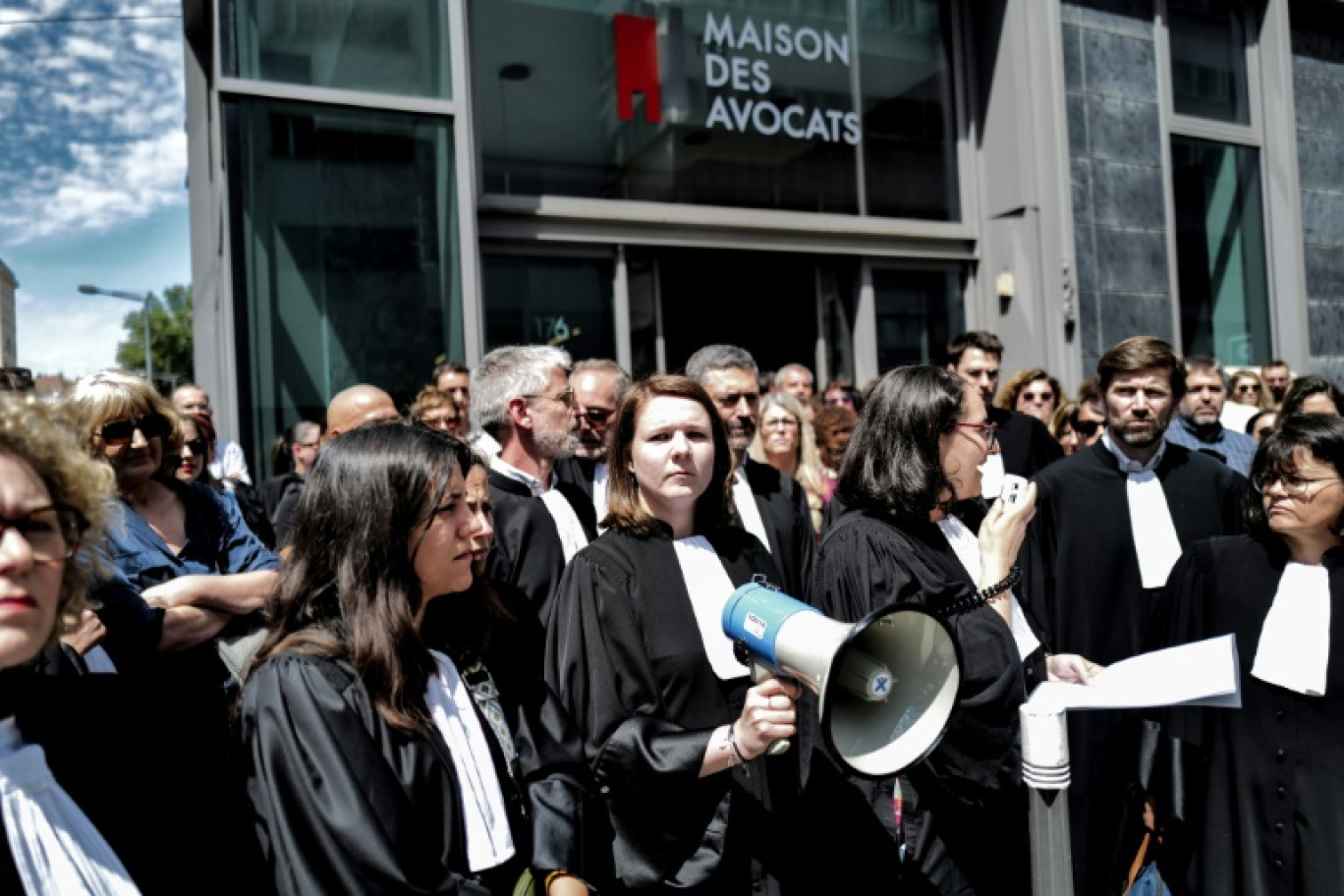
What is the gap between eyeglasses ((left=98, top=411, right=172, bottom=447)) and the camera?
9.69 feet

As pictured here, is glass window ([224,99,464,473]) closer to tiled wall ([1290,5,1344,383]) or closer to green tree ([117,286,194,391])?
tiled wall ([1290,5,1344,383])

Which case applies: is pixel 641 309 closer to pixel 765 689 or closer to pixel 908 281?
pixel 908 281

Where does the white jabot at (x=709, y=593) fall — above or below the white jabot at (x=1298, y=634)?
above

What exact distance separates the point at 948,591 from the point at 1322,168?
35.4ft

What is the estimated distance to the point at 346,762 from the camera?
1872mm

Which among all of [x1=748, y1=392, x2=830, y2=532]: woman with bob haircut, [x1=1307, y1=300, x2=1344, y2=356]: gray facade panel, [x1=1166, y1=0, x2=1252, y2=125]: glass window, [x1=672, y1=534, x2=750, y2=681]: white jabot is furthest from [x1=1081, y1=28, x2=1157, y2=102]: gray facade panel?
[x1=672, y1=534, x2=750, y2=681]: white jabot

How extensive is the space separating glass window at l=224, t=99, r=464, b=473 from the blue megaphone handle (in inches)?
210

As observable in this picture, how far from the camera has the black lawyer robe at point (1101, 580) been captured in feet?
13.3

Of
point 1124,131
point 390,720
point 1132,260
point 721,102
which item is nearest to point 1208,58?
point 1124,131

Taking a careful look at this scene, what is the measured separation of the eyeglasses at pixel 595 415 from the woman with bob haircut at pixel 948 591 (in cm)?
164

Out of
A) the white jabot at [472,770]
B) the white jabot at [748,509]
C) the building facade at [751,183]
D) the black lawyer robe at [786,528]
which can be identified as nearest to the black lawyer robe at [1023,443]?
the black lawyer robe at [786,528]

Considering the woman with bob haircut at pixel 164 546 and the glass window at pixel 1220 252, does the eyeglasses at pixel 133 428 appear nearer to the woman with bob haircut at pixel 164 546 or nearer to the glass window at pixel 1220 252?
the woman with bob haircut at pixel 164 546

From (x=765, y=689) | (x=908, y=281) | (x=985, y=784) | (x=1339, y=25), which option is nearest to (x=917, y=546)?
(x=985, y=784)

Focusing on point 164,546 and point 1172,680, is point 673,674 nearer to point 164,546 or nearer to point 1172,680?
point 1172,680
